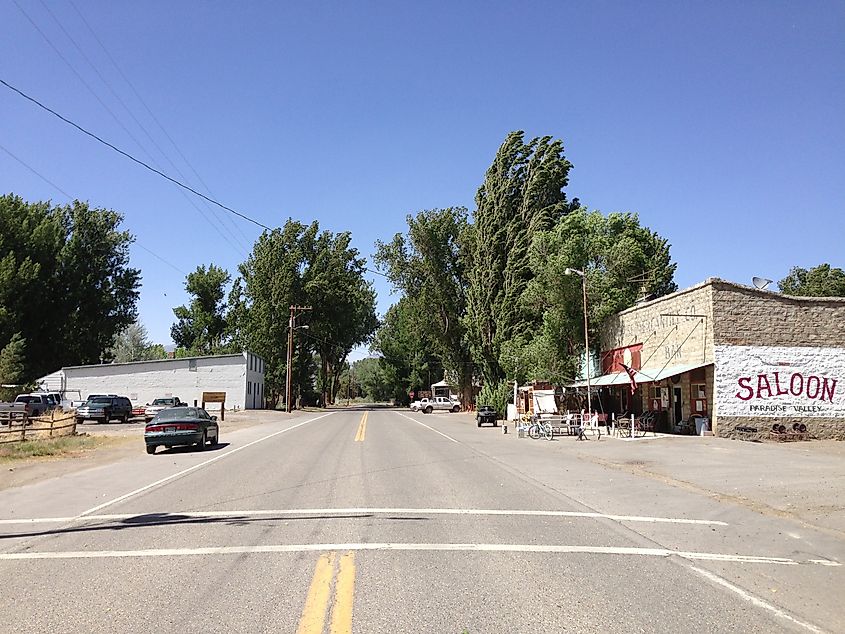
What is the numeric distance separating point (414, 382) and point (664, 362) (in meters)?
68.3

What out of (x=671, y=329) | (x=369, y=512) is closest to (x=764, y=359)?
(x=671, y=329)

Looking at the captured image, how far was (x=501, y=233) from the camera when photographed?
52.8 meters

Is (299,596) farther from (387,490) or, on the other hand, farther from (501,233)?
(501,233)

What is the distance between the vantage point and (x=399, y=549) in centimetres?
772

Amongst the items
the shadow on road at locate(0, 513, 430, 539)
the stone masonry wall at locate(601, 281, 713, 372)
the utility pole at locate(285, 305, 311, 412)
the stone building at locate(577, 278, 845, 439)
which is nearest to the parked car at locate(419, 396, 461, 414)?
the utility pole at locate(285, 305, 311, 412)

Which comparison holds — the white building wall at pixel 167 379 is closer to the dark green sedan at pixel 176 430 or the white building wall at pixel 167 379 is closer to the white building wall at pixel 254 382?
the white building wall at pixel 254 382

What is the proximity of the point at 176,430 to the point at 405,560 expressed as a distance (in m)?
17.4

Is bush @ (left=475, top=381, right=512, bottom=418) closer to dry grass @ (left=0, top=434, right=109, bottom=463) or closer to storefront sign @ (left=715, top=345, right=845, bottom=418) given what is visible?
storefront sign @ (left=715, top=345, right=845, bottom=418)

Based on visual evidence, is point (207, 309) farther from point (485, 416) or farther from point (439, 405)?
point (485, 416)

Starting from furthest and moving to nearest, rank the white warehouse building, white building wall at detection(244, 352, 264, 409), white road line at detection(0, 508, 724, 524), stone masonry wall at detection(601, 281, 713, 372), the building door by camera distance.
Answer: white building wall at detection(244, 352, 264, 409) → the white warehouse building → the building door → stone masonry wall at detection(601, 281, 713, 372) → white road line at detection(0, 508, 724, 524)

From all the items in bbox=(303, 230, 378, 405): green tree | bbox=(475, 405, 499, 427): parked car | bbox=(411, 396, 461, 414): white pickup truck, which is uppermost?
bbox=(303, 230, 378, 405): green tree

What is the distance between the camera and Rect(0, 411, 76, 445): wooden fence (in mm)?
25356

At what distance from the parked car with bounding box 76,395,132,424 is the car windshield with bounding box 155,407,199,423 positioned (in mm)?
24251

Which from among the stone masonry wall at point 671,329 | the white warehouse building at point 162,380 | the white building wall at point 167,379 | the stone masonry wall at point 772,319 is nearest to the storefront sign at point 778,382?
the stone masonry wall at point 772,319
